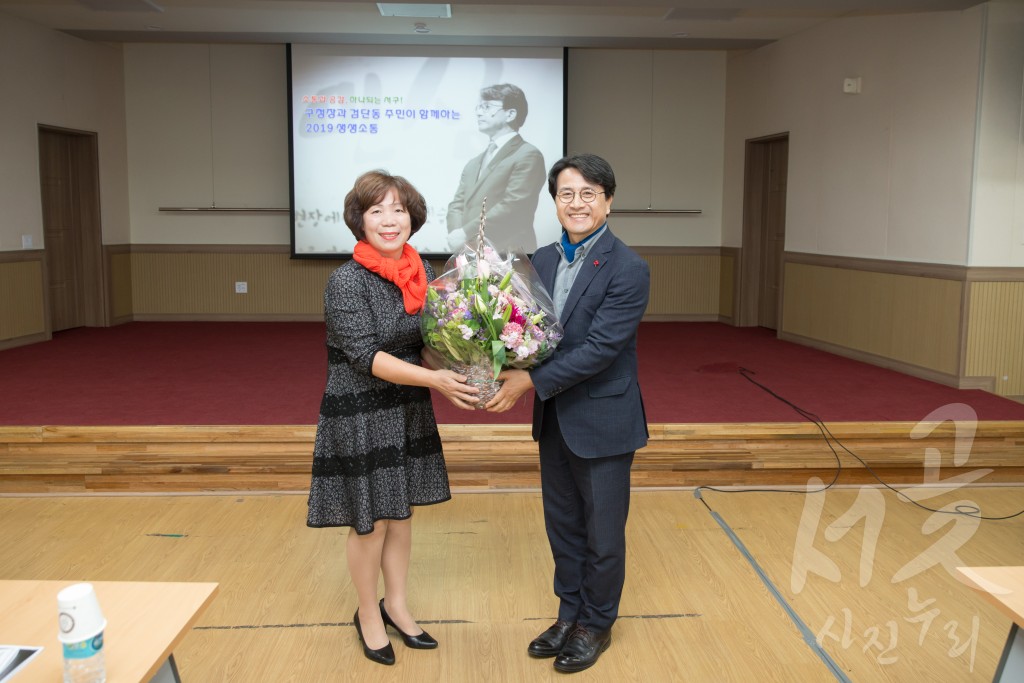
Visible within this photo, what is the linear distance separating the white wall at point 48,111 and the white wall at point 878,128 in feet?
20.9

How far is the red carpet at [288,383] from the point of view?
477 cm

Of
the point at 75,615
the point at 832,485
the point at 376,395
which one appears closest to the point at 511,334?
the point at 376,395

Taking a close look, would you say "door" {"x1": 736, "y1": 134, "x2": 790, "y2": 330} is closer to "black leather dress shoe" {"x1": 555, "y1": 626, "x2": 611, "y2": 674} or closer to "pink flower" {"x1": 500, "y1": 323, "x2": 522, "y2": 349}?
"black leather dress shoe" {"x1": 555, "y1": 626, "x2": 611, "y2": 674}

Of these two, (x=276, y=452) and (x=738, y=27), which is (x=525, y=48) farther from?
(x=276, y=452)

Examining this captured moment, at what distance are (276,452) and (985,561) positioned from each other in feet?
10.3

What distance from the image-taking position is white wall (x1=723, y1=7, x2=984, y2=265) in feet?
18.5

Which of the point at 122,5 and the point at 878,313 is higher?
the point at 122,5

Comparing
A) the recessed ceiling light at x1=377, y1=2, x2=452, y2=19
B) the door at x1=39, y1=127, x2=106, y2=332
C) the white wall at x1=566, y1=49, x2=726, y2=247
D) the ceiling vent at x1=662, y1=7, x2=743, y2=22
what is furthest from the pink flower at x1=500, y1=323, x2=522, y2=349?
the door at x1=39, y1=127, x2=106, y2=332

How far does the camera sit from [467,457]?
14.0ft

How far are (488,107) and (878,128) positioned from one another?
147 inches

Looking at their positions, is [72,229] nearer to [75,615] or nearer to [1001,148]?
[1001,148]

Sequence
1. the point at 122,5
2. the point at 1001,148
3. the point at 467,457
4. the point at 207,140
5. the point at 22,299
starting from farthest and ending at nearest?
the point at 207,140, the point at 22,299, the point at 122,5, the point at 1001,148, the point at 467,457

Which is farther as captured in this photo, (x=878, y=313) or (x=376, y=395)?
(x=878, y=313)

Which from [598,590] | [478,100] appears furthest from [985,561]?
[478,100]
